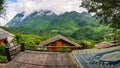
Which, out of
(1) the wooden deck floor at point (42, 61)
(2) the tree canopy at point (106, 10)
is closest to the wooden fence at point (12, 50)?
(1) the wooden deck floor at point (42, 61)

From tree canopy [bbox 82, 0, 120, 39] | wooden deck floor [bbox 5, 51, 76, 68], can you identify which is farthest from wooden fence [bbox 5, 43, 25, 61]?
tree canopy [bbox 82, 0, 120, 39]

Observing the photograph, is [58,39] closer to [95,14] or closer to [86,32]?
[95,14]

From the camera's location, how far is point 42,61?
38.1 ft

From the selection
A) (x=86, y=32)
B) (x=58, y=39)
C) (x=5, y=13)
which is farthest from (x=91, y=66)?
(x=86, y=32)

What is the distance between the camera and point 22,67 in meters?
10.7

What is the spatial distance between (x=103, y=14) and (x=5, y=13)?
16.9 m

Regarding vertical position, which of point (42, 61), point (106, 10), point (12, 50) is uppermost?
point (106, 10)

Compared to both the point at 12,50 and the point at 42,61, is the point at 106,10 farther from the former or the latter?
the point at 12,50

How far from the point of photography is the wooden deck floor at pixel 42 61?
35.5 feet

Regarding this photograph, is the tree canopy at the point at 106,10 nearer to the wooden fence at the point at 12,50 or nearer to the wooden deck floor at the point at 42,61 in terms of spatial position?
the wooden deck floor at the point at 42,61

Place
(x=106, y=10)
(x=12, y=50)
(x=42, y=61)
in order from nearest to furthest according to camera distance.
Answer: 1. (x=106, y=10)
2. (x=42, y=61)
3. (x=12, y=50)

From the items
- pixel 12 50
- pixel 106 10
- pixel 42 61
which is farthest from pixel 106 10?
pixel 12 50

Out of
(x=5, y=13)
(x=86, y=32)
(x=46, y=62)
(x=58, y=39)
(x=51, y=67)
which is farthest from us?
(x=86, y=32)

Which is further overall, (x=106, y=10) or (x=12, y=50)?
(x=12, y=50)
